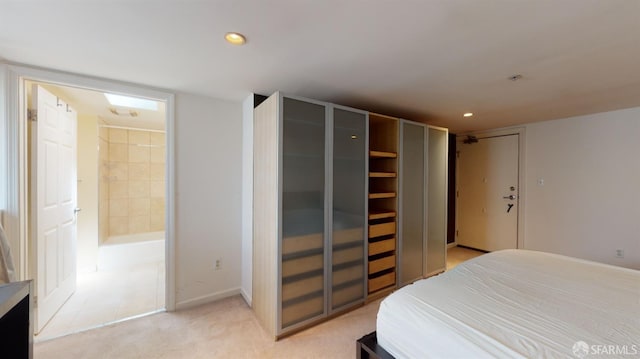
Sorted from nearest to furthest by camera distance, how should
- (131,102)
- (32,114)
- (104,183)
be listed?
(32,114), (131,102), (104,183)

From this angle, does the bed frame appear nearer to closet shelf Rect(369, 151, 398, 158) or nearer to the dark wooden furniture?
the dark wooden furniture

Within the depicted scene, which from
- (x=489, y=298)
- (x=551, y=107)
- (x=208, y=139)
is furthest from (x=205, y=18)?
(x=551, y=107)

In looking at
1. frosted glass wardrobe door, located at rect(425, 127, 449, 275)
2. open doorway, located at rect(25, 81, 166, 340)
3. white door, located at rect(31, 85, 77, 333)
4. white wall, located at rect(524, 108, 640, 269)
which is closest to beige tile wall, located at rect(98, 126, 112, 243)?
open doorway, located at rect(25, 81, 166, 340)

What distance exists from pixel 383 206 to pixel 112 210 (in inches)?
175

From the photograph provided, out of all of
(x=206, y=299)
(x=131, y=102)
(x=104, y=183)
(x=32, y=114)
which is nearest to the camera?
(x=32, y=114)

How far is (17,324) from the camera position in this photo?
111cm

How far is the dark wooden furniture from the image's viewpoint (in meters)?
Result: 1.06

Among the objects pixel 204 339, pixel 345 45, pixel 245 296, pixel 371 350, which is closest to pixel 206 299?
pixel 245 296

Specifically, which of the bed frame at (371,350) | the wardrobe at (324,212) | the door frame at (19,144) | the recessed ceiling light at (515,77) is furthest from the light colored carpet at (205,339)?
the recessed ceiling light at (515,77)

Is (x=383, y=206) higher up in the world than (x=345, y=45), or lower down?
lower down

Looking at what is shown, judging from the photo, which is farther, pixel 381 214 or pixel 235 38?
pixel 381 214

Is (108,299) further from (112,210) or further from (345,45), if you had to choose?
(345,45)

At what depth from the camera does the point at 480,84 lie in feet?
7.21

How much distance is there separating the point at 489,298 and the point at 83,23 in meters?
2.76
